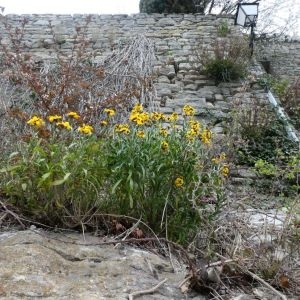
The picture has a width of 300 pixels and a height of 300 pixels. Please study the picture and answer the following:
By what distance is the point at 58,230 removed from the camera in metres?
2.60

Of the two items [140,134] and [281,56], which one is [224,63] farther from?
[140,134]

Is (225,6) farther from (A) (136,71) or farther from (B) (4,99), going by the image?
(B) (4,99)

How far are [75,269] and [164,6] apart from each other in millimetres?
9432

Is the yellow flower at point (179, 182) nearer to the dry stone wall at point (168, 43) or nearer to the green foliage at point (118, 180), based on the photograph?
the green foliage at point (118, 180)

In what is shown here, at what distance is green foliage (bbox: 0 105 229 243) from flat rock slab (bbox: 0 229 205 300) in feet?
0.72

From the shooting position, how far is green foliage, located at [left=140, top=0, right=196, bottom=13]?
35.1 feet

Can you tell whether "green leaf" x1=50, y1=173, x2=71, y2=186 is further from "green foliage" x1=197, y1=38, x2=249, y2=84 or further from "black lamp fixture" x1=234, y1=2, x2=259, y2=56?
"black lamp fixture" x1=234, y1=2, x2=259, y2=56

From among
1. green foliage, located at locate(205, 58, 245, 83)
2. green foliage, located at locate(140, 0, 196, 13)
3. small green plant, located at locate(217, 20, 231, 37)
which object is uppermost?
green foliage, located at locate(140, 0, 196, 13)

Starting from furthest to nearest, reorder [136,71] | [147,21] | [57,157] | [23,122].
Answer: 1. [147,21]
2. [136,71]
3. [23,122]
4. [57,157]

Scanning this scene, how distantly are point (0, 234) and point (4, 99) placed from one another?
3470 millimetres

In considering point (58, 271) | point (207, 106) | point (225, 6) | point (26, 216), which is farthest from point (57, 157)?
point (225, 6)

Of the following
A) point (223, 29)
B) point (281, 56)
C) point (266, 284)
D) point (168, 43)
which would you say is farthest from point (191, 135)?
point (281, 56)

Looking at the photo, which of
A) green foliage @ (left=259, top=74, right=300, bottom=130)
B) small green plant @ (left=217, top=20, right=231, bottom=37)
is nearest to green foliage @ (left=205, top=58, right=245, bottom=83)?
green foliage @ (left=259, top=74, right=300, bottom=130)

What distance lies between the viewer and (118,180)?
262 cm
